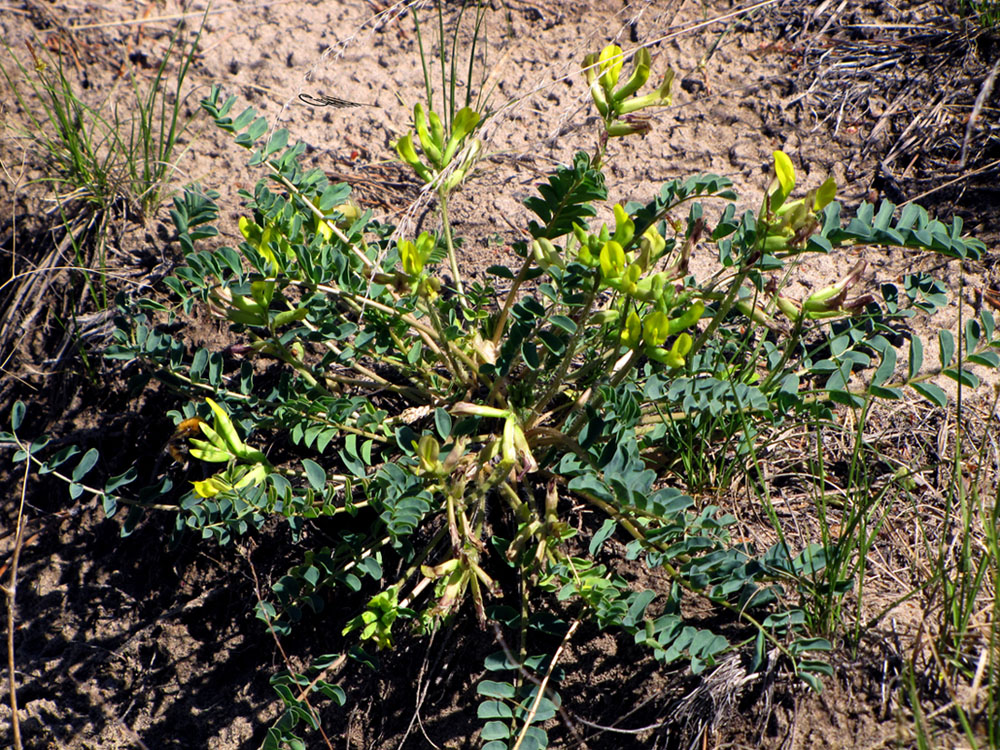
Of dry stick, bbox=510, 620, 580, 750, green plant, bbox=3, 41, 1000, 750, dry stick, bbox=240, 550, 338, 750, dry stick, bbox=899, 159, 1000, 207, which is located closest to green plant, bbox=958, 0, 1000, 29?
dry stick, bbox=899, 159, 1000, 207

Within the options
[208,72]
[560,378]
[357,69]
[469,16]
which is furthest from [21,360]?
[469,16]

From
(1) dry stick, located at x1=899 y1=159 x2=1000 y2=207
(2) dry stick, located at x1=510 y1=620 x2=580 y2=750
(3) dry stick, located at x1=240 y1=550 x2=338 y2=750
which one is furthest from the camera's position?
(1) dry stick, located at x1=899 y1=159 x2=1000 y2=207

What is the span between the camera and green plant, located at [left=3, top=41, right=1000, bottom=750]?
163 cm

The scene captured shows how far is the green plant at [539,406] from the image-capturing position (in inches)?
64.3

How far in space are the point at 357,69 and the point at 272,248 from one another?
1.51 meters

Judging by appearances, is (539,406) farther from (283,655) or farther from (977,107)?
(977,107)

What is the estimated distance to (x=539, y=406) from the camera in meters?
1.96

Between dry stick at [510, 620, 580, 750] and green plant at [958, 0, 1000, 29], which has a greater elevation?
green plant at [958, 0, 1000, 29]

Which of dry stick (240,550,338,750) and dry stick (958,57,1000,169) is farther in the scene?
dry stick (958,57,1000,169)

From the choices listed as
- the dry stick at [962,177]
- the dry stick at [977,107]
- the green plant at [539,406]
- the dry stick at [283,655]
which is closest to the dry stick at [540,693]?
the green plant at [539,406]

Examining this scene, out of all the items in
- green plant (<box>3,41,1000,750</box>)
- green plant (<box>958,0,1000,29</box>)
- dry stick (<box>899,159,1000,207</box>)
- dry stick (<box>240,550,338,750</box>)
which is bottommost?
dry stick (<box>240,550,338,750</box>)

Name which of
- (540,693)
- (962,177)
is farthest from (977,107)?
(540,693)

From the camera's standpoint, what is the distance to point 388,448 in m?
2.09

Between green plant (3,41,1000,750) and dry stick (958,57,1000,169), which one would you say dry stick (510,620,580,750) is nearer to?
green plant (3,41,1000,750)
